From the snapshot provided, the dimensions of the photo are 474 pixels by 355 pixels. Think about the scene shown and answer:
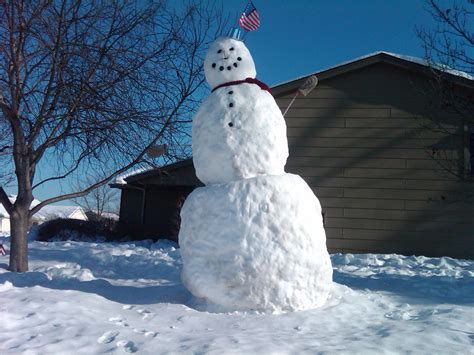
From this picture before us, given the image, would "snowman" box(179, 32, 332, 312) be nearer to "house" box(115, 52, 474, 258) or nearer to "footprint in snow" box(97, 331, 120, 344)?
"footprint in snow" box(97, 331, 120, 344)

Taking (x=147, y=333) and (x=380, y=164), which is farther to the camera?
(x=380, y=164)

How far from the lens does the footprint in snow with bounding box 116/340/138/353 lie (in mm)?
3975

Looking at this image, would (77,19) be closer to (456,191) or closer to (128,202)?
(456,191)

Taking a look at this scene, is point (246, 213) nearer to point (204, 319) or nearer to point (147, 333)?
point (204, 319)

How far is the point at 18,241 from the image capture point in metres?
7.07

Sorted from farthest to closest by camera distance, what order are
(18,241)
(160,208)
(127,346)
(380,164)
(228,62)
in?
(160,208) → (380,164) → (18,241) → (228,62) → (127,346)

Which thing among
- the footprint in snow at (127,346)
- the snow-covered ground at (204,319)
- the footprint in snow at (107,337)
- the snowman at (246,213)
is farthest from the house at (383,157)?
the footprint in snow at (127,346)

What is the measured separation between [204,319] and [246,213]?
1.17 m

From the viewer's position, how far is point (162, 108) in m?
7.78

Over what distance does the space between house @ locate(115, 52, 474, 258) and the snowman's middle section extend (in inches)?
193

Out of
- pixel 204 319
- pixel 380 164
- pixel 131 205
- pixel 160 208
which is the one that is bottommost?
pixel 204 319

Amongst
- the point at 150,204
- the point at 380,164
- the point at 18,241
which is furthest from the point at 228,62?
the point at 150,204

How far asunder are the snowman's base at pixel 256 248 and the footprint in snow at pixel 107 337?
4.29ft

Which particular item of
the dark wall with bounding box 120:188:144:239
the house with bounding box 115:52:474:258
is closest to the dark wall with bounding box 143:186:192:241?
the dark wall with bounding box 120:188:144:239
